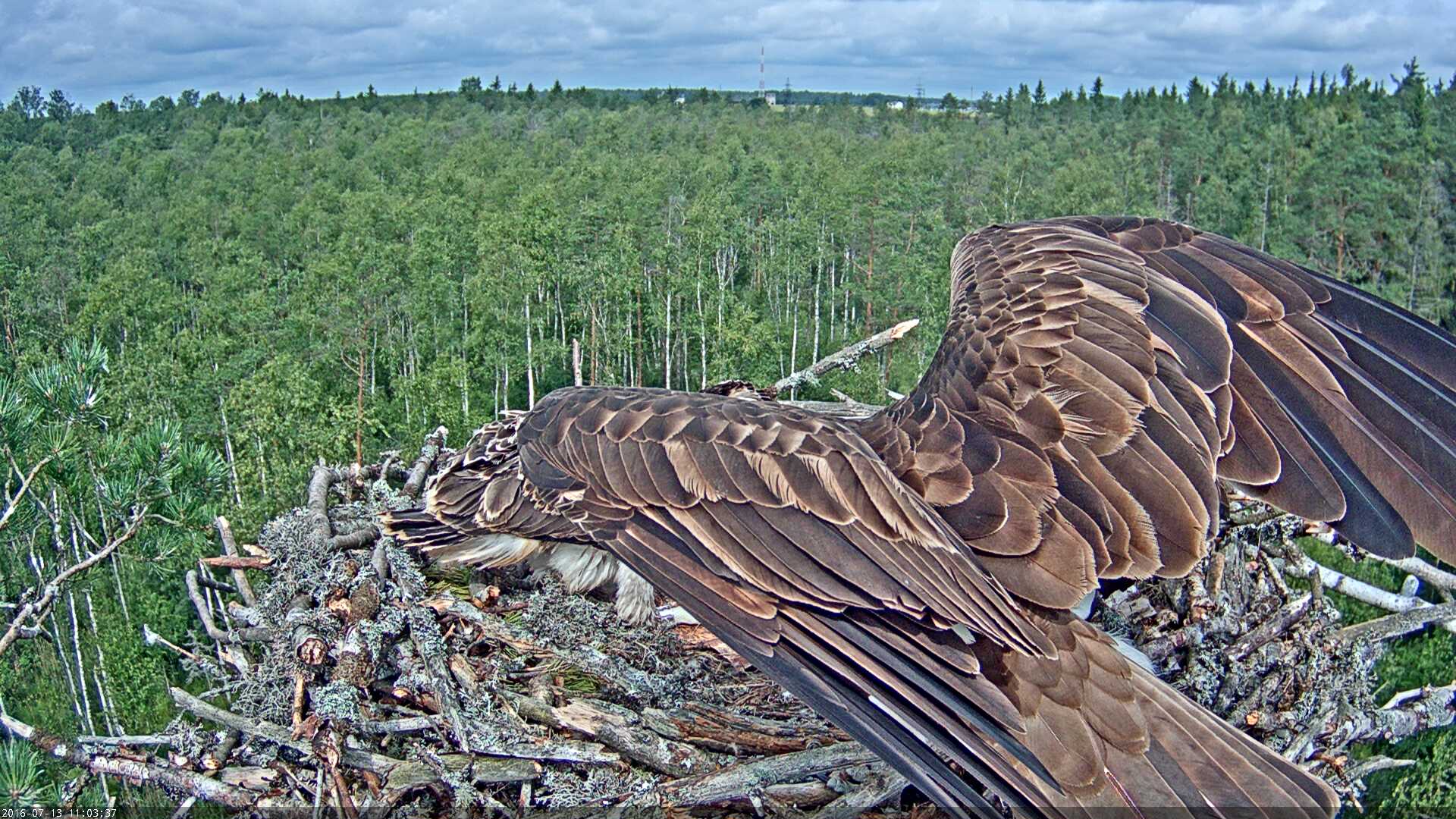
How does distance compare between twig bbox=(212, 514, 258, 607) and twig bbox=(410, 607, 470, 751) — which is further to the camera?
twig bbox=(212, 514, 258, 607)

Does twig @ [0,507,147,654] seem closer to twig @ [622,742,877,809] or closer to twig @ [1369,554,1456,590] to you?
twig @ [622,742,877,809]

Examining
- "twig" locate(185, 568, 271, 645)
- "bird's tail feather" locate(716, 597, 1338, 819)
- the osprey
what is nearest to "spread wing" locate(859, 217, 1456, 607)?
the osprey

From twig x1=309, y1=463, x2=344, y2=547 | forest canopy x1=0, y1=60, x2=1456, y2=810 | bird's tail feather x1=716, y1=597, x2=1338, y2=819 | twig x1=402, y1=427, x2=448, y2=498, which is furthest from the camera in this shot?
forest canopy x1=0, y1=60, x2=1456, y2=810

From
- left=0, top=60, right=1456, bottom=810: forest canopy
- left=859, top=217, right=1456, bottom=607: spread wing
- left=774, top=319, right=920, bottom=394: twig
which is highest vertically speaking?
left=859, top=217, right=1456, bottom=607: spread wing

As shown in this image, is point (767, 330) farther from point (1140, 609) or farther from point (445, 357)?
point (1140, 609)

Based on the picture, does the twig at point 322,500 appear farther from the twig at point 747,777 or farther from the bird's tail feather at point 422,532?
the twig at point 747,777

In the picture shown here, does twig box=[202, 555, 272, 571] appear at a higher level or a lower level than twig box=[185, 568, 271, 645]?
higher
